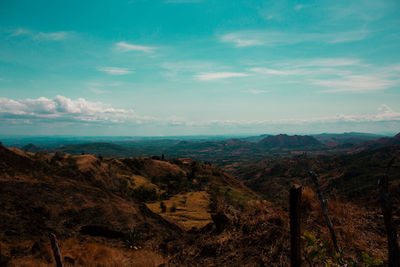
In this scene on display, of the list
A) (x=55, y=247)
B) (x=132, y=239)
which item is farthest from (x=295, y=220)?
(x=132, y=239)

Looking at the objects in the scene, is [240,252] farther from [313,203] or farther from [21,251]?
[21,251]

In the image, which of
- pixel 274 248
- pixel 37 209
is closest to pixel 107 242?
pixel 37 209

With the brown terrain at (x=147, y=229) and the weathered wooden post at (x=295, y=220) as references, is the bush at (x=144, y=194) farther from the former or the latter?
the weathered wooden post at (x=295, y=220)

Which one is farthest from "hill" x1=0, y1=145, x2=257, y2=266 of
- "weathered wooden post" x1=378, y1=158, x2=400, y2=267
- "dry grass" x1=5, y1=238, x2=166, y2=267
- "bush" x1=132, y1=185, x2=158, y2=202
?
"bush" x1=132, y1=185, x2=158, y2=202

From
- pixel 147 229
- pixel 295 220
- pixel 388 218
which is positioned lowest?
pixel 147 229

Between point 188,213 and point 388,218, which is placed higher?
point 388,218

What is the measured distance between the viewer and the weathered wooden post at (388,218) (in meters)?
3.55

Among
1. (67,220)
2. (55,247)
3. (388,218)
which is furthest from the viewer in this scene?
(67,220)

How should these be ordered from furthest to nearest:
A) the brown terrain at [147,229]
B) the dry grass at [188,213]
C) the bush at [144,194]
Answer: the bush at [144,194] < the dry grass at [188,213] < the brown terrain at [147,229]

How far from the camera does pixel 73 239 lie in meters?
9.08

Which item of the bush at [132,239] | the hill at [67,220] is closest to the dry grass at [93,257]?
the hill at [67,220]

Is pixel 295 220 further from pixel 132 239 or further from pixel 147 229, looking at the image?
pixel 147 229

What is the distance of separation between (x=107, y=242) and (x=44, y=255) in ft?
8.34

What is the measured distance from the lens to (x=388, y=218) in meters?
3.59
